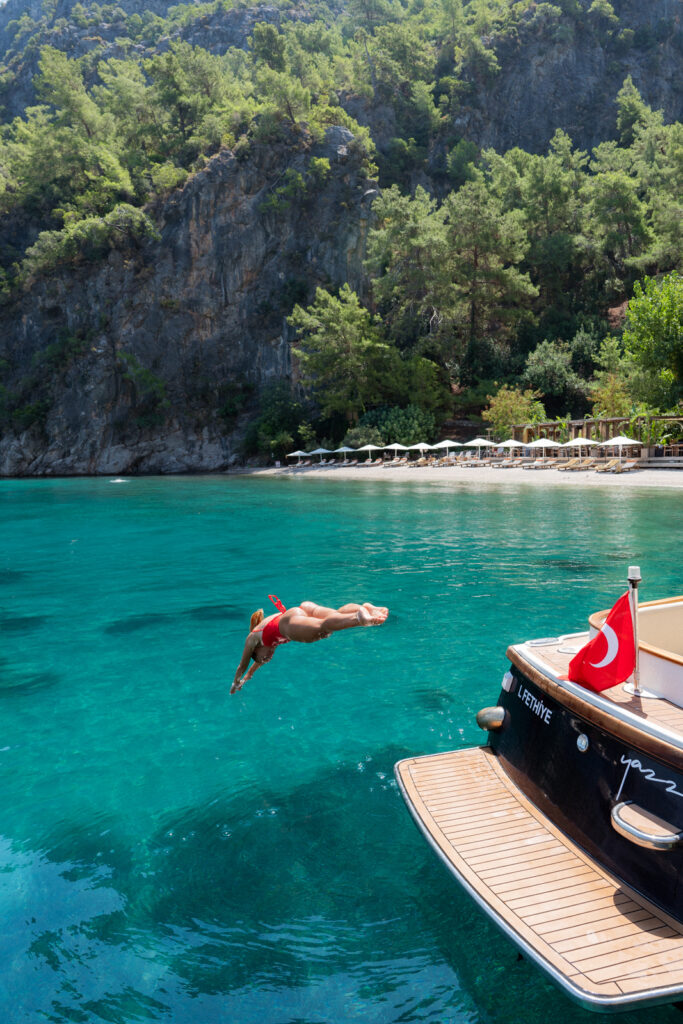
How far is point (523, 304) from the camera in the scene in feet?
208

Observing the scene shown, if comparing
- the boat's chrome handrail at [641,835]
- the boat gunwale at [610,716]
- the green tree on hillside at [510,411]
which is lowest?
the boat's chrome handrail at [641,835]

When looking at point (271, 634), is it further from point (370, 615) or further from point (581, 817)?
point (581, 817)

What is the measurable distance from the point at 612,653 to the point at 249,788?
3814 mm

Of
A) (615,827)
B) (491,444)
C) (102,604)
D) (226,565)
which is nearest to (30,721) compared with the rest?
(102,604)

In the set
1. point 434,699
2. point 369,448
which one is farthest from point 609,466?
point 434,699

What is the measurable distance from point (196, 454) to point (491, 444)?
3438cm

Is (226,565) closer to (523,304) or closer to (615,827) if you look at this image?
(615,827)

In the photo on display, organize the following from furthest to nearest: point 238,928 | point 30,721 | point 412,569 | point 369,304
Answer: point 369,304
point 412,569
point 30,721
point 238,928

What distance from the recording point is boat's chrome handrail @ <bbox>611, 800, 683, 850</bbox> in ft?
10.9

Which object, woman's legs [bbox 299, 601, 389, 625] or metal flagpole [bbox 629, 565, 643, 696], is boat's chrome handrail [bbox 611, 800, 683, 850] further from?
woman's legs [bbox 299, 601, 389, 625]

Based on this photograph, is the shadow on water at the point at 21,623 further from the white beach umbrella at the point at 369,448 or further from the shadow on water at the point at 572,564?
the white beach umbrella at the point at 369,448

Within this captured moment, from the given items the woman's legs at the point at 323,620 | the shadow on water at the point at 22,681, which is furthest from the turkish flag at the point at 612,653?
the shadow on water at the point at 22,681

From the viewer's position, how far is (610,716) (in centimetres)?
398

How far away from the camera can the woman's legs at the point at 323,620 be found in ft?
12.2
